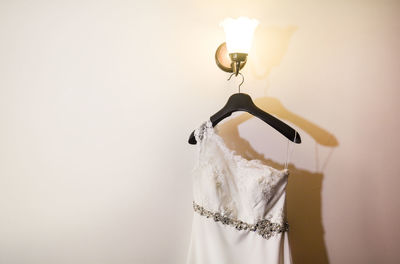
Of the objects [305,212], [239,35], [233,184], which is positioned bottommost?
[305,212]

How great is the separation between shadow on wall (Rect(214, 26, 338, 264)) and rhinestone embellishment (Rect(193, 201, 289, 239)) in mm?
313

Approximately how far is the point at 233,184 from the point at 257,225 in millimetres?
161

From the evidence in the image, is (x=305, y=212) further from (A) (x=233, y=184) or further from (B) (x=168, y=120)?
(B) (x=168, y=120)

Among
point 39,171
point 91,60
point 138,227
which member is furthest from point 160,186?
point 91,60

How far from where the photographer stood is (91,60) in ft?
3.41

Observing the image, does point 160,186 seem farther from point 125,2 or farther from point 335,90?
point 335,90

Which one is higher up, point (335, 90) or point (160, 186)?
point (335, 90)

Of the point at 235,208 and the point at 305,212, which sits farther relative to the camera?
the point at 305,212

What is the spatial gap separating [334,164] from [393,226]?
1.45 feet

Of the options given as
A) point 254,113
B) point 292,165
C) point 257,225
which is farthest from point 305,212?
point 254,113

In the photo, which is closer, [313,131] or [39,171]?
[39,171]

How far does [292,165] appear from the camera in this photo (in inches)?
45.9

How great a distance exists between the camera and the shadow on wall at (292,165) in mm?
1130

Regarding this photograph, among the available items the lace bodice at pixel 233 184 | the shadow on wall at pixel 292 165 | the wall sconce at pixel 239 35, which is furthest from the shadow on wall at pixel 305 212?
the wall sconce at pixel 239 35
